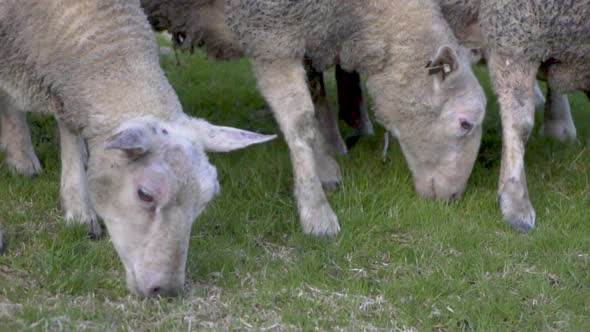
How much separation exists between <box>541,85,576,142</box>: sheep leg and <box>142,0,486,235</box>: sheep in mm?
1762

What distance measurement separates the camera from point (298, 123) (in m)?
6.12

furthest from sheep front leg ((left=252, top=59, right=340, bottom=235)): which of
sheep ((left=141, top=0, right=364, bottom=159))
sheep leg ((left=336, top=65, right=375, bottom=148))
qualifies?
sheep leg ((left=336, top=65, right=375, bottom=148))

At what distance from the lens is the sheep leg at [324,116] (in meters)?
7.17

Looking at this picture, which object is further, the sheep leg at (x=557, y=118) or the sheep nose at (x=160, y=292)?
the sheep leg at (x=557, y=118)

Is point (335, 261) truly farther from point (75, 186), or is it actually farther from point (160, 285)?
point (75, 186)

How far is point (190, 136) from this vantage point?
192 inches

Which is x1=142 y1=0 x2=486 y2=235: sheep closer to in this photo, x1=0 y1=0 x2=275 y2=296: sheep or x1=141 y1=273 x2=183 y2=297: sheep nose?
x1=0 y1=0 x2=275 y2=296: sheep

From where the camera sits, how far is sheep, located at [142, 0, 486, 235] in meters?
6.11

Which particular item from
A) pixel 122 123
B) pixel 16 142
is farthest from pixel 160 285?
pixel 16 142

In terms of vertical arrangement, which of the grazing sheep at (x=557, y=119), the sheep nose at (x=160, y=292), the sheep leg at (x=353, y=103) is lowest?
the grazing sheep at (x=557, y=119)

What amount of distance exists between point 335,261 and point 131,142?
143cm

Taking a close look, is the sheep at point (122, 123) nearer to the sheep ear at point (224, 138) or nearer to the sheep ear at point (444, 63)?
the sheep ear at point (224, 138)

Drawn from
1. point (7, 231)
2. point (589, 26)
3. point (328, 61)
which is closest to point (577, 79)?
point (589, 26)

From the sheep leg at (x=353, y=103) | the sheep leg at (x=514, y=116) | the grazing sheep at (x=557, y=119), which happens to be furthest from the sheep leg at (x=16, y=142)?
the grazing sheep at (x=557, y=119)
